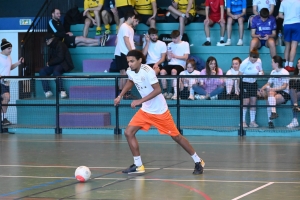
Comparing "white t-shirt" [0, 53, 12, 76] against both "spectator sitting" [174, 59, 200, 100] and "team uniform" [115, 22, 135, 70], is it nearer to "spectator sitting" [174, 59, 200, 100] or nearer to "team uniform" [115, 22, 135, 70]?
"team uniform" [115, 22, 135, 70]

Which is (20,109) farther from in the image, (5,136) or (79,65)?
(79,65)

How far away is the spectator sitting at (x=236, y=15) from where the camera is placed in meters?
19.5

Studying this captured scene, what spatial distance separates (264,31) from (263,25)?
0.19 metres

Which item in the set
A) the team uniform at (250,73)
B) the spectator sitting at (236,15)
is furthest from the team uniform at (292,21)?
the team uniform at (250,73)

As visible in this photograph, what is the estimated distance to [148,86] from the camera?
10719mm

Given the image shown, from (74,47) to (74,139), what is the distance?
5.16 metres

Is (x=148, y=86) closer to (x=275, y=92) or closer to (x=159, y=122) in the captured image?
(x=159, y=122)

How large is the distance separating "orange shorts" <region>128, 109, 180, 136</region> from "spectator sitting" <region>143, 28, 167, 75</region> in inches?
300

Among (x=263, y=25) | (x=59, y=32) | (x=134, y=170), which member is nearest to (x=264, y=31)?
(x=263, y=25)

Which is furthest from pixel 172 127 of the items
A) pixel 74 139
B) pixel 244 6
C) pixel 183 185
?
pixel 244 6

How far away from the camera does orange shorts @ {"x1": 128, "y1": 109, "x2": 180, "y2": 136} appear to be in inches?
421

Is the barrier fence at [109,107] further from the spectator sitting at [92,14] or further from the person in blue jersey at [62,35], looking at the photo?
the spectator sitting at [92,14]

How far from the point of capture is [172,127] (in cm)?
1070

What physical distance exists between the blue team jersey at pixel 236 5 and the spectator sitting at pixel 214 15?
236 millimetres
